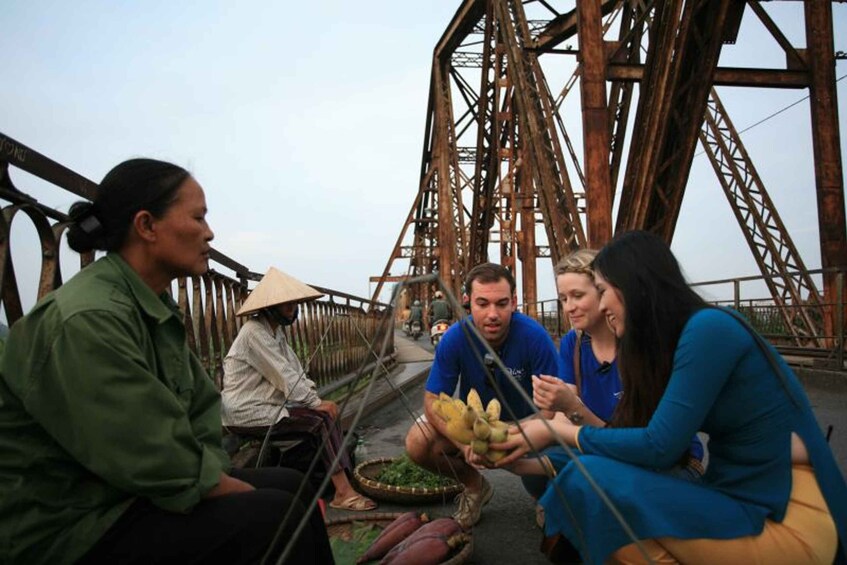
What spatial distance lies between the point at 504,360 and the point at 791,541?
1.52 m

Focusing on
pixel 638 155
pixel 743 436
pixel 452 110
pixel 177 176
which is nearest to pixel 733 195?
pixel 638 155

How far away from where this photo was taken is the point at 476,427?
1690mm

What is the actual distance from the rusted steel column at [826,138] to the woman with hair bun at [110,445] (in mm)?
7823

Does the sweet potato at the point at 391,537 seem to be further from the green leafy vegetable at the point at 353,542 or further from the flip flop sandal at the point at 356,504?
the flip flop sandal at the point at 356,504

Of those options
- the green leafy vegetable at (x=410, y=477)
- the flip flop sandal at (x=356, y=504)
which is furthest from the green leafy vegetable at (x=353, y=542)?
the green leafy vegetable at (x=410, y=477)

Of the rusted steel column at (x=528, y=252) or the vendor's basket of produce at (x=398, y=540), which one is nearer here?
the vendor's basket of produce at (x=398, y=540)

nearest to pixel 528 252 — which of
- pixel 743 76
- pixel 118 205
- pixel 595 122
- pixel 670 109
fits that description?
pixel 743 76

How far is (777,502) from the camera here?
1508 millimetres

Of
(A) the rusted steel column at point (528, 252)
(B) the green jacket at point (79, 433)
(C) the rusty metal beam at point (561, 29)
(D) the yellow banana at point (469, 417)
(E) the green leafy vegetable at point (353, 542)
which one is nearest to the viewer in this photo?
(B) the green jacket at point (79, 433)

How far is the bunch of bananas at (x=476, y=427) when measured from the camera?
169cm

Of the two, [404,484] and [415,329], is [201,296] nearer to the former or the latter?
[404,484]

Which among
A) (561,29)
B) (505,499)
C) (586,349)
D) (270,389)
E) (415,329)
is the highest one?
(561,29)

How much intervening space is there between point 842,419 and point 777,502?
4.40 m

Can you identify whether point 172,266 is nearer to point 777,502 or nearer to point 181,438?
point 181,438
